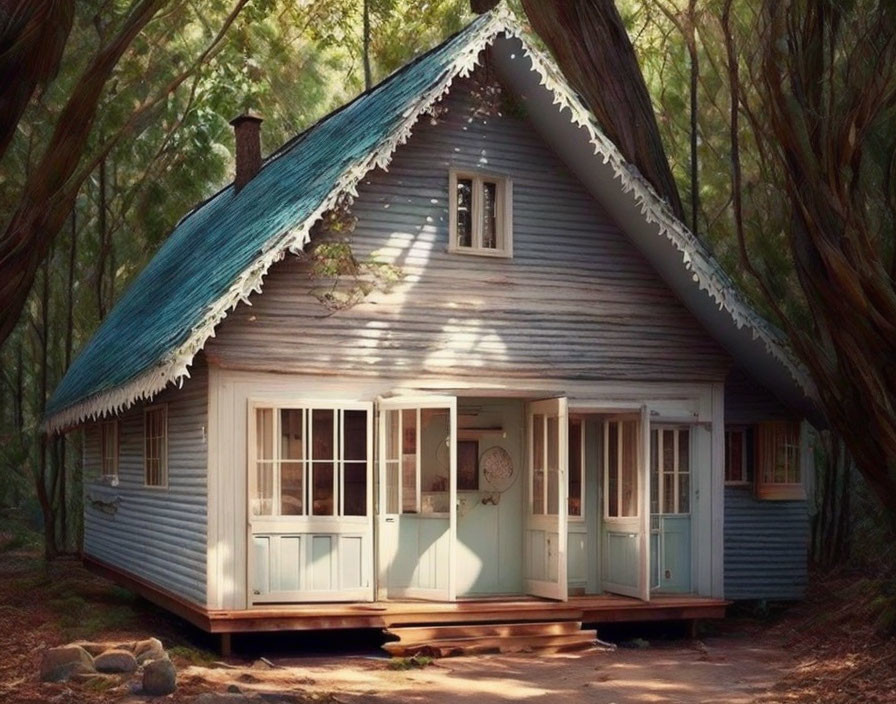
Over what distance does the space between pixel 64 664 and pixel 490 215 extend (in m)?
6.93

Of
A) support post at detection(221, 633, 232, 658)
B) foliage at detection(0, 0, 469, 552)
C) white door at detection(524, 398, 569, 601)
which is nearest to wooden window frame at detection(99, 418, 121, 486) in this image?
foliage at detection(0, 0, 469, 552)

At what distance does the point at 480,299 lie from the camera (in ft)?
51.2

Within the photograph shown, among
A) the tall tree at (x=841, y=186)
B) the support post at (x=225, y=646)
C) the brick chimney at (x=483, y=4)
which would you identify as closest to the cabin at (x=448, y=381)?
the support post at (x=225, y=646)

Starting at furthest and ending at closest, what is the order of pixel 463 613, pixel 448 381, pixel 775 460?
pixel 775 460
pixel 448 381
pixel 463 613

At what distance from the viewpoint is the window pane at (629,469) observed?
16062 mm

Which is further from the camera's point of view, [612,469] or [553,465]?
[612,469]

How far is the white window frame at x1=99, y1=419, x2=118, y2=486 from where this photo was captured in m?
19.6

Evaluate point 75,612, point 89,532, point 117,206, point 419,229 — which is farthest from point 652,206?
point 117,206

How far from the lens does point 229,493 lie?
46.8ft

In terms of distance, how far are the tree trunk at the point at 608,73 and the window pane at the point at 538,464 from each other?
4605 mm

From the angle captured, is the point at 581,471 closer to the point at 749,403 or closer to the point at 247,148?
the point at 749,403

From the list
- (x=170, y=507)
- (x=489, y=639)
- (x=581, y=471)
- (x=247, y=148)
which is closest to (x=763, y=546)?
(x=581, y=471)

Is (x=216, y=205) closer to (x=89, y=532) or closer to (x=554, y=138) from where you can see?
(x=89, y=532)

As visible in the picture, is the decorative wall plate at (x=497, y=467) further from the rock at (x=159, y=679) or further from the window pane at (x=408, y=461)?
the rock at (x=159, y=679)
